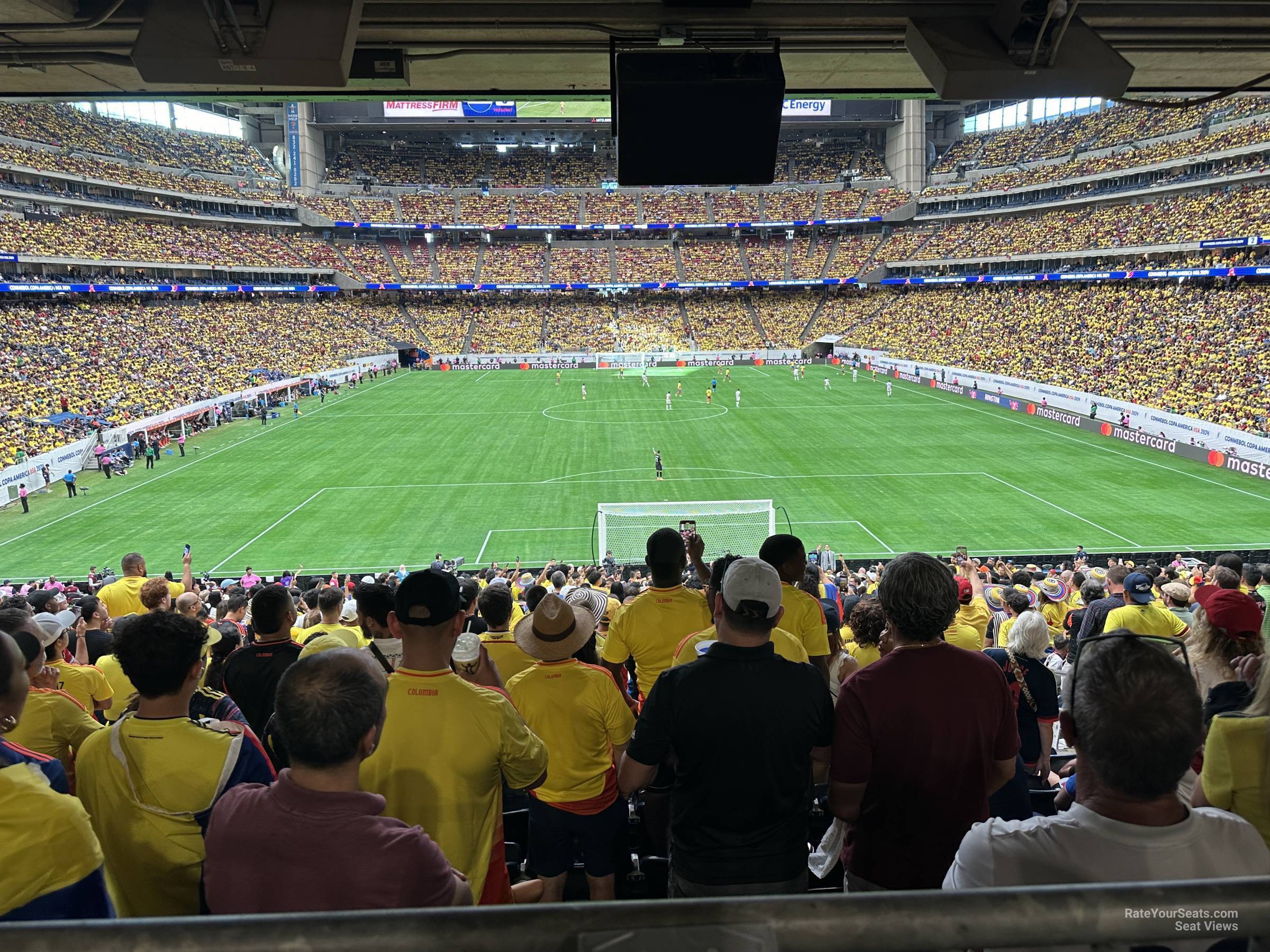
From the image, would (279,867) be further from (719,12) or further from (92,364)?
(92,364)

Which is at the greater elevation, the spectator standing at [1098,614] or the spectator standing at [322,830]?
the spectator standing at [322,830]

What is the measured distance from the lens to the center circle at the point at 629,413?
47.3 meters

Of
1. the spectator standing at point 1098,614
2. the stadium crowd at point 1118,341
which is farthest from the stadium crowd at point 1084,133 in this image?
the spectator standing at point 1098,614

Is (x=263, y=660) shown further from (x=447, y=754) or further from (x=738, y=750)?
(x=738, y=750)

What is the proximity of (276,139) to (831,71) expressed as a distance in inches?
4152

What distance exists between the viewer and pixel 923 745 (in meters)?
3.50

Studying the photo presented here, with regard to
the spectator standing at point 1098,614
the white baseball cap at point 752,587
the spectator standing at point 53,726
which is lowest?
the spectator standing at point 1098,614

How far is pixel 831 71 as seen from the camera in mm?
7133

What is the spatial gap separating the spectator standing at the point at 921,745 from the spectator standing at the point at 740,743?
5.7 inches

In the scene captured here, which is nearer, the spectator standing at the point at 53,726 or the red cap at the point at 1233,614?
the spectator standing at the point at 53,726

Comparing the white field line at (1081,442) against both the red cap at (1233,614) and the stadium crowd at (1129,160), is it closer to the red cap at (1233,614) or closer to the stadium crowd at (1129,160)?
the stadium crowd at (1129,160)

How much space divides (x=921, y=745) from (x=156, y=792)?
294 centimetres

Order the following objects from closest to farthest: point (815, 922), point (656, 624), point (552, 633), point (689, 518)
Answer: point (815, 922) < point (552, 633) < point (656, 624) < point (689, 518)

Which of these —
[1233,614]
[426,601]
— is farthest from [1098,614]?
[426,601]
